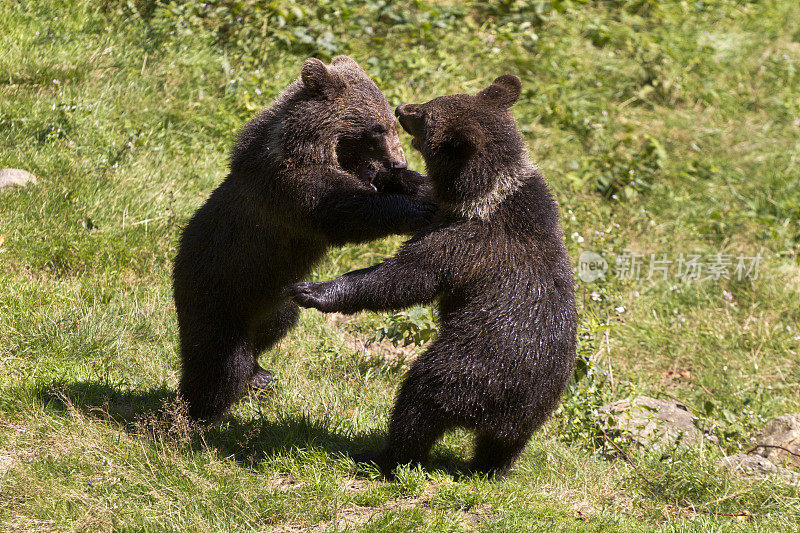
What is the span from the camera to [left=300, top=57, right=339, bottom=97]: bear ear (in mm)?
5148

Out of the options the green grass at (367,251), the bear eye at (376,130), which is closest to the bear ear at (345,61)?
the bear eye at (376,130)

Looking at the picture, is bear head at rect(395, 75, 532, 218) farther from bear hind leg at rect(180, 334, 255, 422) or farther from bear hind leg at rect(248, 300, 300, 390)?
bear hind leg at rect(180, 334, 255, 422)

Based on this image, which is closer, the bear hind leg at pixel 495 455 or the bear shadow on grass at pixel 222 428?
the bear hind leg at pixel 495 455

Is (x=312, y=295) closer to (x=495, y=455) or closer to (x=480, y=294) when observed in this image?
(x=480, y=294)

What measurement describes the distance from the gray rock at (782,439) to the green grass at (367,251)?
181 mm

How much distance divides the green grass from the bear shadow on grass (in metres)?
0.02

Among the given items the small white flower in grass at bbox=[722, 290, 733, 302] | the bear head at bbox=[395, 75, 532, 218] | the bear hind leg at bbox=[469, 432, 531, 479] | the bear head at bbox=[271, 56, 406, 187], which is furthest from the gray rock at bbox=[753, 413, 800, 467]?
the bear head at bbox=[271, 56, 406, 187]

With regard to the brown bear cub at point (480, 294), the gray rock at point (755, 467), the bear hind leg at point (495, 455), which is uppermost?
the brown bear cub at point (480, 294)

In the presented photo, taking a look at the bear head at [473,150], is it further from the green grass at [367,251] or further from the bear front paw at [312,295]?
the green grass at [367,251]

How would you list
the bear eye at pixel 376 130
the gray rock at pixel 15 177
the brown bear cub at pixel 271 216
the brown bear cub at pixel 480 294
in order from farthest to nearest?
the gray rock at pixel 15 177
the bear eye at pixel 376 130
the brown bear cub at pixel 271 216
the brown bear cub at pixel 480 294

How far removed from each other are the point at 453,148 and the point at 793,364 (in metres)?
4.78

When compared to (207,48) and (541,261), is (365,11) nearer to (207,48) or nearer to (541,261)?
(207,48)

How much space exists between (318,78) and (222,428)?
238 cm

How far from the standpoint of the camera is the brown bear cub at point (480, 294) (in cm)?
443
